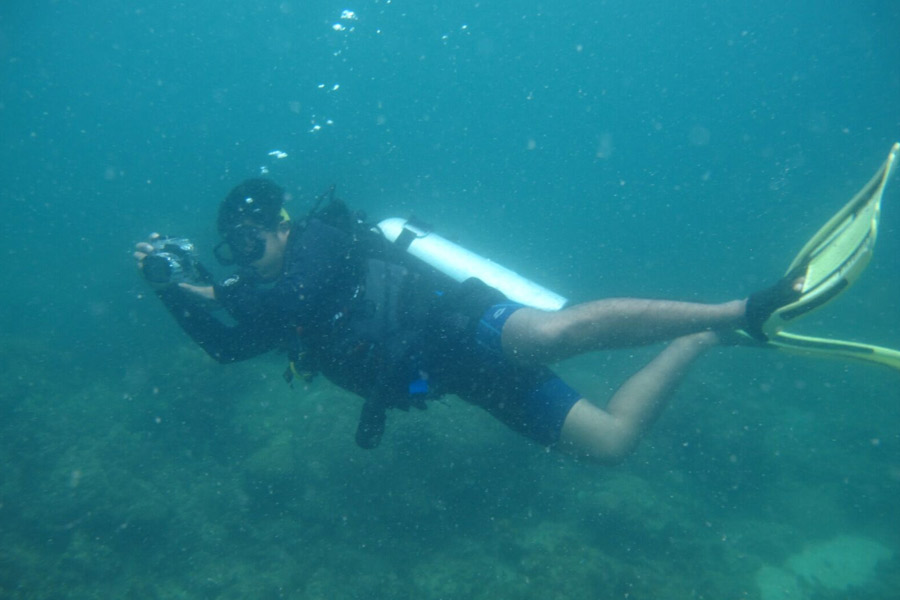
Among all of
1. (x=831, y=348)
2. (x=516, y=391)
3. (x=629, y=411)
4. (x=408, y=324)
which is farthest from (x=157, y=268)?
(x=831, y=348)

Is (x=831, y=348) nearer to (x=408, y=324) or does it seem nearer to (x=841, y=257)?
(x=841, y=257)

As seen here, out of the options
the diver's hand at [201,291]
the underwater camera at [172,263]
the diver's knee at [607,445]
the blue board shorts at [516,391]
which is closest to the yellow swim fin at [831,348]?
the diver's knee at [607,445]

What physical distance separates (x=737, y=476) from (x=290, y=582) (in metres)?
7.85

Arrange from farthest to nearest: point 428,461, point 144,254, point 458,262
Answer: point 428,461 < point 458,262 < point 144,254

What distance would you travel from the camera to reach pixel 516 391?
3.76 metres

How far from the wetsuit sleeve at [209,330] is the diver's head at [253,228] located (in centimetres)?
47

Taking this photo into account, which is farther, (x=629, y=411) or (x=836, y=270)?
(x=629, y=411)

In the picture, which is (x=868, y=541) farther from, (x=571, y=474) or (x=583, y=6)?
(x=583, y=6)

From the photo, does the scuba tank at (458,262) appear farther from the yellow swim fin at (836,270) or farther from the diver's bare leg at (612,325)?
the yellow swim fin at (836,270)

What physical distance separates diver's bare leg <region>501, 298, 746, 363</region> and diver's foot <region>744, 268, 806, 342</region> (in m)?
0.06

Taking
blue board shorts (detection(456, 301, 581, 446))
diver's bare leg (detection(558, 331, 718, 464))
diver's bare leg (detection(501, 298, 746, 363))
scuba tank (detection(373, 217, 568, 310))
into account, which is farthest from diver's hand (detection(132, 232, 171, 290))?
diver's bare leg (detection(558, 331, 718, 464))

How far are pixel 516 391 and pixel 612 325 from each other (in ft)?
3.75

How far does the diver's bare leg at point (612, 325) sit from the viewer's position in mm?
2867

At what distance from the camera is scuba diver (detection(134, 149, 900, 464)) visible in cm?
301
